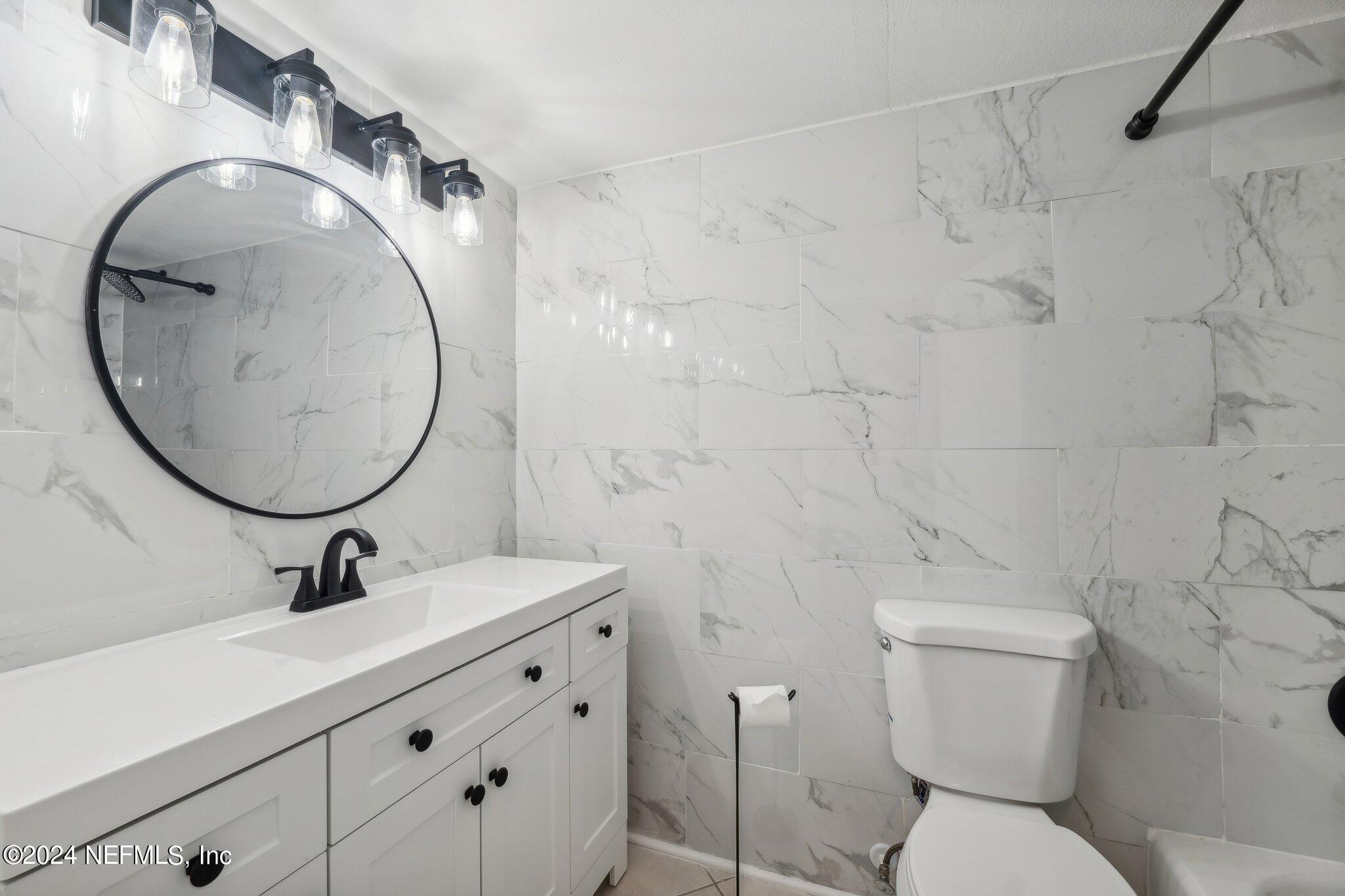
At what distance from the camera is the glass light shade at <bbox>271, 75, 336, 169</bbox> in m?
1.23

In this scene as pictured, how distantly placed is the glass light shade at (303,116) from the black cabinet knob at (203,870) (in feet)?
4.14

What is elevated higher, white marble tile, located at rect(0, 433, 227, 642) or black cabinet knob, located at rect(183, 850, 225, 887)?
white marble tile, located at rect(0, 433, 227, 642)

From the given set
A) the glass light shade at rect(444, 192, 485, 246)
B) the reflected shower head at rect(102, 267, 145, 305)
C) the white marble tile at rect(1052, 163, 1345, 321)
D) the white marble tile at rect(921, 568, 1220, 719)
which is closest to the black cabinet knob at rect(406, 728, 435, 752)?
the reflected shower head at rect(102, 267, 145, 305)

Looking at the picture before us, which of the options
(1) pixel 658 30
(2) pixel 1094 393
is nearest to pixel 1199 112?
(2) pixel 1094 393

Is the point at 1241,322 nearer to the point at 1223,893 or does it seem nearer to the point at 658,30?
the point at 1223,893

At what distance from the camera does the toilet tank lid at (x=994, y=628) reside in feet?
4.30

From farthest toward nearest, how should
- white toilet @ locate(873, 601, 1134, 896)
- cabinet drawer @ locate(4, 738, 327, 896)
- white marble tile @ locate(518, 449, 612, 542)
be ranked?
white marble tile @ locate(518, 449, 612, 542)
white toilet @ locate(873, 601, 1134, 896)
cabinet drawer @ locate(4, 738, 327, 896)

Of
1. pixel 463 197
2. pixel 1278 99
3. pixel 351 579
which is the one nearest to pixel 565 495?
pixel 351 579

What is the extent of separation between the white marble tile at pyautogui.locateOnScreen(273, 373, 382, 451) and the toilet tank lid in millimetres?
1430

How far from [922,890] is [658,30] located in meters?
1.87

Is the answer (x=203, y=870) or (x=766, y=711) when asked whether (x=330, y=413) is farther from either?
(x=766, y=711)

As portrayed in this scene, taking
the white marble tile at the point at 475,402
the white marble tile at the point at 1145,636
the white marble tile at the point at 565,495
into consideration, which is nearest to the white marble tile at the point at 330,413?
the white marble tile at the point at 475,402

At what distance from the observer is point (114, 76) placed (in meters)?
1.07

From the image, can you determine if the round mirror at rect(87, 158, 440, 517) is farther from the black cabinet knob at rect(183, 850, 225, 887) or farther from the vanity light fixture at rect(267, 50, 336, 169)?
the black cabinet knob at rect(183, 850, 225, 887)
